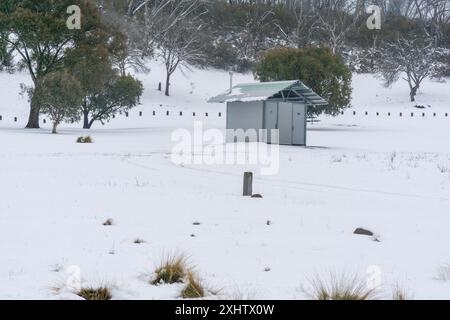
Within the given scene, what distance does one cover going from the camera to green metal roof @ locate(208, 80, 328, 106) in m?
32.3

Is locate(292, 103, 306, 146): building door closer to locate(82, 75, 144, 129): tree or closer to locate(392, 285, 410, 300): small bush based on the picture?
locate(82, 75, 144, 129): tree

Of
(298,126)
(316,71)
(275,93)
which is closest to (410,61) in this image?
(316,71)

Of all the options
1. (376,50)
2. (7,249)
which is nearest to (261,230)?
(7,249)

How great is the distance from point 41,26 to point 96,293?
34.9m

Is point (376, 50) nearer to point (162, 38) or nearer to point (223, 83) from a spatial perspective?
point (223, 83)

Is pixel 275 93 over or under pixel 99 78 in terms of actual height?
under

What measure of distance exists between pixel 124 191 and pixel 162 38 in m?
64.8

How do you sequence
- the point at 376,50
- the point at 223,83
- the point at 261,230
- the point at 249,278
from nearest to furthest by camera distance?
the point at 249,278 → the point at 261,230 → the point at 223,83 → the point at 376,50

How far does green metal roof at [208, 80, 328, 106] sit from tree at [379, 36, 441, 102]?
3743 centimetres

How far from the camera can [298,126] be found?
33.0 m

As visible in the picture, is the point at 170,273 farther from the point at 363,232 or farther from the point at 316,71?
the point at 316,71

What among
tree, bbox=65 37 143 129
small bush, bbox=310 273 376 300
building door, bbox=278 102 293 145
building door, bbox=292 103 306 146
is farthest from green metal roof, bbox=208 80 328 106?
small bush, bbox=310 273 376 300

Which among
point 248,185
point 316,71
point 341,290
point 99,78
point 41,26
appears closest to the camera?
point 341,290

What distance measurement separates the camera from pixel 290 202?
12.3 m
